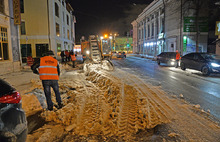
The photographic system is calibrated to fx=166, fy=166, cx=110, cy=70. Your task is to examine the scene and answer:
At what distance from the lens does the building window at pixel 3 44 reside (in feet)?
41.0

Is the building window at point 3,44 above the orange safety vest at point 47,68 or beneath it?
above

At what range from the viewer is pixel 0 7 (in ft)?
41.5

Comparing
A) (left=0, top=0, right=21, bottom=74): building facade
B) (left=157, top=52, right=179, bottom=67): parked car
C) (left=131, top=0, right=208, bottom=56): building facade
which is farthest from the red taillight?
(left=131, top=0, right=208, bottom=56): building facade

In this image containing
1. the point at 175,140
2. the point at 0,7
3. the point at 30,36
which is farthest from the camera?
the point at 30,36

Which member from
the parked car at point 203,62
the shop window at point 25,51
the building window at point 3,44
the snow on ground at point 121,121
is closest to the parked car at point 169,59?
the parked car at point 203,62

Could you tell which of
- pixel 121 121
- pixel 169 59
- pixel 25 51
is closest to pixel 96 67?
pixel 169 59

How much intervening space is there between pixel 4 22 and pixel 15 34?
67.2 inches

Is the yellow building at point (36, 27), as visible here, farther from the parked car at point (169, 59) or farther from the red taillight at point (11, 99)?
the red taillight at point (11, 99)

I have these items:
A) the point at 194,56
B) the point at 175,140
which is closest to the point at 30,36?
the point at 194,56

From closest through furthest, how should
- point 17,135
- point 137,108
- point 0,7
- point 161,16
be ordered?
point 17,135
point 137,108
point 0,7
point 161,16

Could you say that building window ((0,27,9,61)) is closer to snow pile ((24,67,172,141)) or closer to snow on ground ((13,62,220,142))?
snow on ground ((13,62,220,142))

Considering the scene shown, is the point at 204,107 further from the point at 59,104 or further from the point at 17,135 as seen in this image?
the point at 17,135

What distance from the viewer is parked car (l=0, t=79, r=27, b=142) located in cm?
242

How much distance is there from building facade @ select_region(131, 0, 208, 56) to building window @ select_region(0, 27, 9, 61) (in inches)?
826
